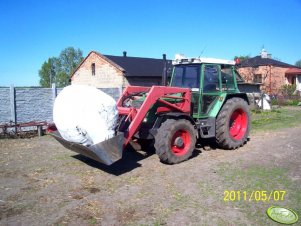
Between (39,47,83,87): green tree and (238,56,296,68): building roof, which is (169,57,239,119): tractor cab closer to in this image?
(238,56,296,68): building roof

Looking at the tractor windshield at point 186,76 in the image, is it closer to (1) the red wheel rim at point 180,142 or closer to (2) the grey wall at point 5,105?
(1) the red wheel rim at point 180,142

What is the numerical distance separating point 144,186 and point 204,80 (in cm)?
339

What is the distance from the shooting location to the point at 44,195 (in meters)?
5.35

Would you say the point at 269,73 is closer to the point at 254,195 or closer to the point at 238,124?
the point at 238,124

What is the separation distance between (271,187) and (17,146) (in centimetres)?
701

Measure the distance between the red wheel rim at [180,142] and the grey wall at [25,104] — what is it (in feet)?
23.6

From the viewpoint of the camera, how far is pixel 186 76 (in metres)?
8.34

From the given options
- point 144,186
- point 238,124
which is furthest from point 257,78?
point 144,186

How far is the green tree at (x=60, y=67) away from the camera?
71250 millimetres

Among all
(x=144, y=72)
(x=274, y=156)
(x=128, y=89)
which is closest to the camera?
(x=274, y=156)

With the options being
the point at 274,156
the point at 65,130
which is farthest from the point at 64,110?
the point at 274,156

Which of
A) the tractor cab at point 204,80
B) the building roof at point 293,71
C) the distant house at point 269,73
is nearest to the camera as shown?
the tractor cab at point 204,80

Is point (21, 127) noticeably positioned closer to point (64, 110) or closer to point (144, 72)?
point (64, 110)

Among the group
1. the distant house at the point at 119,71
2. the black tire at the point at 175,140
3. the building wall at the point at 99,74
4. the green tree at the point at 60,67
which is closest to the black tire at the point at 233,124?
the black tire at the point at 175,140
